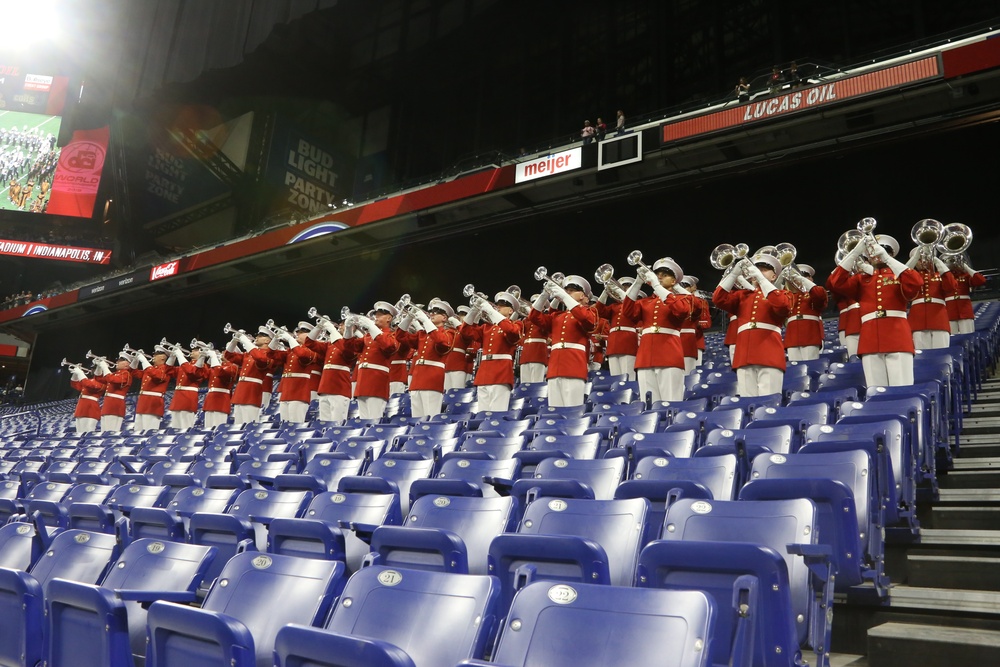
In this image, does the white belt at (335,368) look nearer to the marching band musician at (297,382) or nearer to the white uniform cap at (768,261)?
the marching band musician at (297,382)

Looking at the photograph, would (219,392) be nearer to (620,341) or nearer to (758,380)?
(620,341)

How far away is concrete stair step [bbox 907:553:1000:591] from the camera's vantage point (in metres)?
3.12

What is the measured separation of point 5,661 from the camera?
2680 mm

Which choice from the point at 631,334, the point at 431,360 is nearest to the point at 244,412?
the point at 431,360

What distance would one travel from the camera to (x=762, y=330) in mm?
7094

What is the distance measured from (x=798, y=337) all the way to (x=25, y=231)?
2904 cm

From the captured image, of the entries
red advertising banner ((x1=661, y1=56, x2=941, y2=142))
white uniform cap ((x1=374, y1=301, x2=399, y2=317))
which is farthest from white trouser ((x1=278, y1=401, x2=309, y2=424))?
red advertising banner ((x1=661, y1=56, x2=941, y2=142))

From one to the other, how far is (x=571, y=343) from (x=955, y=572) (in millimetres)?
5276

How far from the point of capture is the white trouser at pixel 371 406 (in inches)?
390

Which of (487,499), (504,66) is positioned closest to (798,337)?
(487,499)

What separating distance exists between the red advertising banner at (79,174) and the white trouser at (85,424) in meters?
15.0

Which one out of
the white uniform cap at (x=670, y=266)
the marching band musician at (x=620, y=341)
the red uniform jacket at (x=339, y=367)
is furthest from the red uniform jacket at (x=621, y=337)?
the red uniform jacket at (x=339, y=367)

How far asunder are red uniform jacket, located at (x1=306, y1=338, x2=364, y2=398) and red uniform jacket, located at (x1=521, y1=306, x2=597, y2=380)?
3248 millimetres

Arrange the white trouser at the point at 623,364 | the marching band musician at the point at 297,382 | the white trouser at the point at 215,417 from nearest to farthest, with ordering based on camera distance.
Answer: the white trouser at the point at 623,364 < the marching band musician at the point at 297,382 < the white trouser at the point at 215,417
